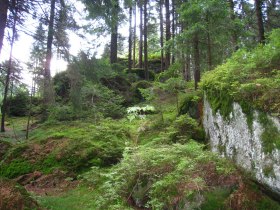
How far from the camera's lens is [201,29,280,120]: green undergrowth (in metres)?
6.18

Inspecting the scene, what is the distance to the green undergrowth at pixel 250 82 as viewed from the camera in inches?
243

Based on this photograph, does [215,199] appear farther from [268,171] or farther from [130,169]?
[130,169]

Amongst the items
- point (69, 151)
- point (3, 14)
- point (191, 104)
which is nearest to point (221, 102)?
point (191, 104)

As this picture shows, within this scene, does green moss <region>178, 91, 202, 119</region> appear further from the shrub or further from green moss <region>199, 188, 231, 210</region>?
the shrub

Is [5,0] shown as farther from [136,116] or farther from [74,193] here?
[136,116]

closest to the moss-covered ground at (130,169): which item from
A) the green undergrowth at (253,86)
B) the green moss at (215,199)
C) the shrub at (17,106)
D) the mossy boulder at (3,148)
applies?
the green moss at (215,199)

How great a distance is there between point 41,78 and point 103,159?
7787 mm

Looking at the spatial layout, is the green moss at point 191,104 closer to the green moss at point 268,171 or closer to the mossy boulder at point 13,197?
the green moss at point 268,171

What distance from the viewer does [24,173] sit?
10.3 meters

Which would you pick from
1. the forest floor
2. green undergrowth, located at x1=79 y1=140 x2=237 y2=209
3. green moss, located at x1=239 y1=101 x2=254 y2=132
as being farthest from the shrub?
green moss, located at x1=239 y1=101 x2=254 y2=132

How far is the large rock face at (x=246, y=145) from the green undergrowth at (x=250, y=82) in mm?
252

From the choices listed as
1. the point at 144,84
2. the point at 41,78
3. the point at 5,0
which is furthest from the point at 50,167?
the point at 144,84

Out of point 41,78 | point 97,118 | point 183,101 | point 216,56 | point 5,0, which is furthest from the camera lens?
point 41,78

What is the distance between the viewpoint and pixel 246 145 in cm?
641
